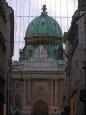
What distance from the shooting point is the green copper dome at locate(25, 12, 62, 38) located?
158 meters

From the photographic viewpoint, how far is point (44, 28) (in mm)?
161500

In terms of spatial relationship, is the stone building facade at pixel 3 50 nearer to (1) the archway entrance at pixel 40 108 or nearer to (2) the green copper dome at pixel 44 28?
(1) the archway entrance at pixel 40 108

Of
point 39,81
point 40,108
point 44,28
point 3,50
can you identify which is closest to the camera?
point 3,50

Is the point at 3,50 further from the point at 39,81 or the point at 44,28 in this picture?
the point at 44,28

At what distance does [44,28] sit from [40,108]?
78.2 feet

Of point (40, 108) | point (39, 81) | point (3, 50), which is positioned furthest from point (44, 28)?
point (3, 50)

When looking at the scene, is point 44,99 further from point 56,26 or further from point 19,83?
point 56,26

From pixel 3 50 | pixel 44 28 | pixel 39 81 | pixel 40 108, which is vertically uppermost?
pixel 44 28

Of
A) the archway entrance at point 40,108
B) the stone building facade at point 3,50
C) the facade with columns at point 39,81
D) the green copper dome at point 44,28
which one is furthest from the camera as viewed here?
the green copper dome at point 44,28

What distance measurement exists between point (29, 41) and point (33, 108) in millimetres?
18250

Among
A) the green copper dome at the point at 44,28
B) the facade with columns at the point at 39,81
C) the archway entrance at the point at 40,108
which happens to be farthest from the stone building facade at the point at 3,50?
the green copper dome at the point at 44,28

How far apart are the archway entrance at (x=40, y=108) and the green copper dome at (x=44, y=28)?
19696 mm

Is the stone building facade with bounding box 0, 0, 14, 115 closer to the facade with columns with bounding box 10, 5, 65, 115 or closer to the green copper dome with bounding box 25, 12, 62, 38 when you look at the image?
the facade with columns with bounding box 10, 5, 65, 115

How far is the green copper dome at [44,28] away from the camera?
15830cm
